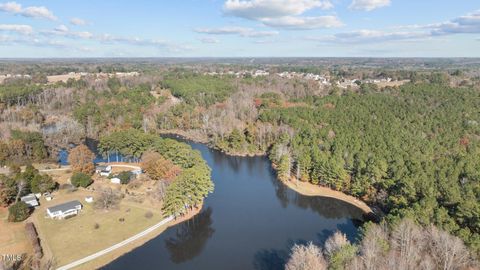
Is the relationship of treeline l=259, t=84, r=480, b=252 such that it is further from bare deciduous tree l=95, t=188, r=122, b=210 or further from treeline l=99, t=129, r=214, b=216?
bare deciduous tree l=95, t=188, r=122, b=210

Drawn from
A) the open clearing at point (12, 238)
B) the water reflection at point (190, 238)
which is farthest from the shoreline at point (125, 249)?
the open clearing at point (12, 238)

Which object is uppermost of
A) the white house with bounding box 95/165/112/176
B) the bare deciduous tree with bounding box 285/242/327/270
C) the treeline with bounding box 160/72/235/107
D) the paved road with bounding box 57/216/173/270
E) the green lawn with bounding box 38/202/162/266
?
the treeline with bounding box 160/72/235/107

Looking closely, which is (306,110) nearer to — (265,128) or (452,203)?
(265,128)

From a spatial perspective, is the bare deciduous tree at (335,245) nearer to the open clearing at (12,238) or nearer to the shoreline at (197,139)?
the open clearing at (12,238)

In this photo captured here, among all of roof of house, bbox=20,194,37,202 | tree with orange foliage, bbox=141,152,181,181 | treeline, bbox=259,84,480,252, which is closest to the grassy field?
roof of house, bbox=20,194,37,202

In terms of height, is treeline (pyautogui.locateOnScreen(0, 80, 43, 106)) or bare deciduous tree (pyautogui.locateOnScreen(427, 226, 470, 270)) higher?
treeline (pyautogui.locateOnScreen(0, 80, 43, 106))

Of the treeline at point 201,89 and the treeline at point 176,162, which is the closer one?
the treeline at point 176,162

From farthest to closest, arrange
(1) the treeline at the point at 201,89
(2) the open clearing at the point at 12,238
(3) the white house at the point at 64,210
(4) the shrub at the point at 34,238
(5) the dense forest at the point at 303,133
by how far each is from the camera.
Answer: (1) the treeline at the point at 201,89, (3) the white house at the point at 64,210, (5) the dense forest at the point at 303,133, (2) the open clearing at the point at 12,238, (4) the shrub at the point at 34,238

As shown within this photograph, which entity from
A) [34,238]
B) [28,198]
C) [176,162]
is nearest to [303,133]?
[176,162]
